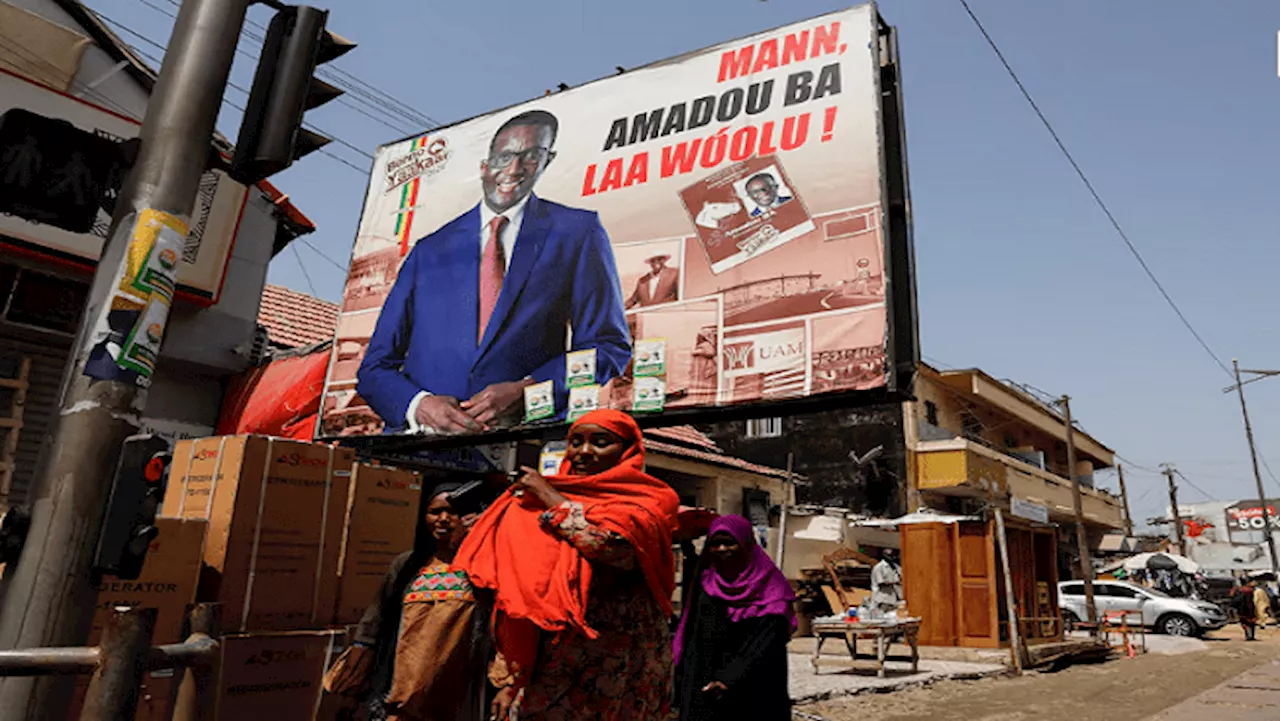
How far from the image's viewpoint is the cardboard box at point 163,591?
420 centimetres

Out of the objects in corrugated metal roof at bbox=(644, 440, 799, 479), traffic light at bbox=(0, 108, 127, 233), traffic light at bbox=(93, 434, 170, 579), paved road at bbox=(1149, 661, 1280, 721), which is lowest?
paved road at bbox=(1149, 661, 1280, 721)

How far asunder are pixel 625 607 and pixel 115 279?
2.96 m

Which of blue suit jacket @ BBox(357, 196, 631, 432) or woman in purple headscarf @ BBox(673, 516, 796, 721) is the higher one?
blue suit jacket @ BBox(357, 196, 631, 432)

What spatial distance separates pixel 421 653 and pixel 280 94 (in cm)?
297

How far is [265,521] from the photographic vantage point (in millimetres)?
4863

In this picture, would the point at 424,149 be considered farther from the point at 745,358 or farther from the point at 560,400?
the point at 745,358

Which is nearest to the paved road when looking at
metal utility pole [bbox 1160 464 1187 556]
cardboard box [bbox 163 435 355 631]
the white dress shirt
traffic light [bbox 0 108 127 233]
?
cardboard box [bbox 163 435 355 631]

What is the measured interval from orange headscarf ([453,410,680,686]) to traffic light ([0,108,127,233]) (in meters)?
2.62

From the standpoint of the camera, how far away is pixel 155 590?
4297mm

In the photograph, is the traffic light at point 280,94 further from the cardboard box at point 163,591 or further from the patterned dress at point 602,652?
the patterned dress at point 602,652

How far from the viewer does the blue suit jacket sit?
701 centimetres

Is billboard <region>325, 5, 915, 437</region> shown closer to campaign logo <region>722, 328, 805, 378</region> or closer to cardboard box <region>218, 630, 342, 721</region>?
campaign logo <region>722, 328, 805, 378</region>

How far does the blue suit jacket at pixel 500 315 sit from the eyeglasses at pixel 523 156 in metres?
0.50

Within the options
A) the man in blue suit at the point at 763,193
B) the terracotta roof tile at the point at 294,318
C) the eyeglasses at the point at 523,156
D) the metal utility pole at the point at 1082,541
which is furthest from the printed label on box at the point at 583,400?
the metal utility pole at the point at 1082,541
